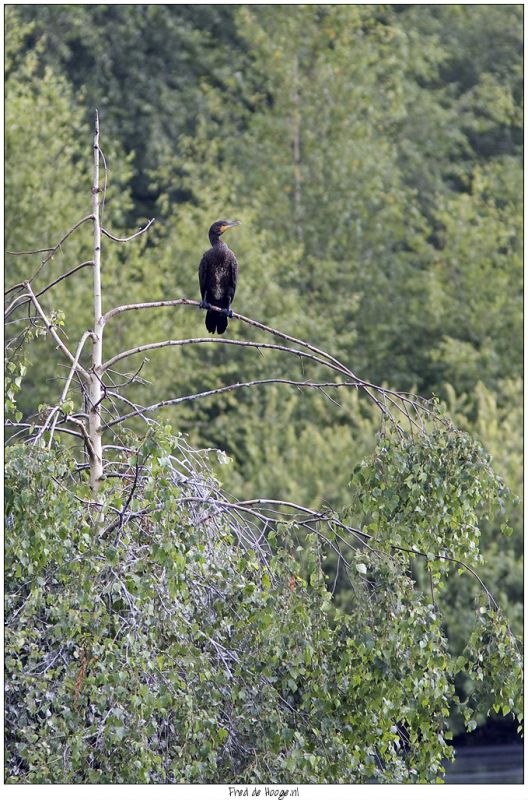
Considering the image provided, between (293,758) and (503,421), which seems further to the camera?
(503,421)

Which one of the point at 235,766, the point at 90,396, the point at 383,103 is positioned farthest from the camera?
the point at 383,103

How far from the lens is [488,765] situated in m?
15.5

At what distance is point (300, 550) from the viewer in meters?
3.85

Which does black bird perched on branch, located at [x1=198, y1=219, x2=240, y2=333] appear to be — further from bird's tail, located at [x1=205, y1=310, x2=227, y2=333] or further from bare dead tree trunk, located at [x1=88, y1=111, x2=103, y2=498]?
bare dead tree trunk, located at [x1=88, y1=111, x2=103, y2=498]

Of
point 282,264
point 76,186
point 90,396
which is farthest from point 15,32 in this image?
point 90,396

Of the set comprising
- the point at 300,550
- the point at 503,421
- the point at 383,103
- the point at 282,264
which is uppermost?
the point at 300,550

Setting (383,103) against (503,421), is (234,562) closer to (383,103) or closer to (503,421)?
(503,421)

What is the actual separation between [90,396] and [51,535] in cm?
83

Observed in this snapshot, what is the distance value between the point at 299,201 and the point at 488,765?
950cm

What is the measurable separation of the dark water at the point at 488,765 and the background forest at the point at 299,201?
155cm

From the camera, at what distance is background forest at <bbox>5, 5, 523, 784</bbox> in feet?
54.2

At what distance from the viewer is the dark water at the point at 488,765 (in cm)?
1489

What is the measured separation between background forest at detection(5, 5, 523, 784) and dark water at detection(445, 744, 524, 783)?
61.0 inches

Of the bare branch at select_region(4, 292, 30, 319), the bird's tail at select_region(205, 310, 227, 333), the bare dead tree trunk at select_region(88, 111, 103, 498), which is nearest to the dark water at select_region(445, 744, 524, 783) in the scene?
the bird's tail at select_region(205, 310, 227, 333)
